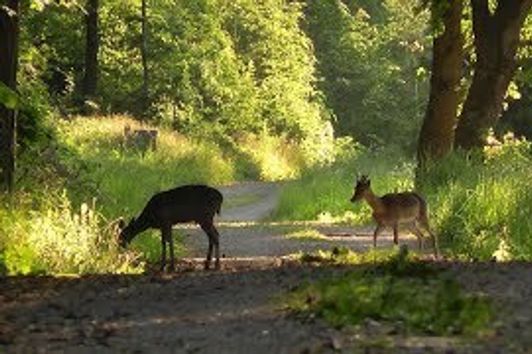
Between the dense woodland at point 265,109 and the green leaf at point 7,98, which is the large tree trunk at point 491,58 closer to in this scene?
the dense woodland at point 265,109

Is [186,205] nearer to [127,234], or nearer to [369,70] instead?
[127,234]

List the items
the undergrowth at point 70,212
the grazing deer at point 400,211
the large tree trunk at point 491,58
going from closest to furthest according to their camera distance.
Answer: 1. the undergrowth at point 70,212
2. the grazing deer at point 400,211
3. the large tree trunk at point 491,58

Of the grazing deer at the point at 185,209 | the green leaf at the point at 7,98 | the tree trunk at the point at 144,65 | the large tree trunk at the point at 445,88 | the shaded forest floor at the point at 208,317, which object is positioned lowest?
the shaded forest floor at the point at 208,317

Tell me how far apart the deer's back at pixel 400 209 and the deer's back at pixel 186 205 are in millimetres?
2535

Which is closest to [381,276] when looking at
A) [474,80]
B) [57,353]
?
[57,353]

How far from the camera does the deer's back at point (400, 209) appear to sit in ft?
45.9

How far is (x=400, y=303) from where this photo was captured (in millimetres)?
7211

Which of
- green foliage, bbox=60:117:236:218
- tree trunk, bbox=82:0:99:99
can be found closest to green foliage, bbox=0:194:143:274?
green foliage, bbox=60:117:236:218

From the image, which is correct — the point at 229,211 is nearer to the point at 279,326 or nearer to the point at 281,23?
the point at 279,326

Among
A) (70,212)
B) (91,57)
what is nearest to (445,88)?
(70,212)

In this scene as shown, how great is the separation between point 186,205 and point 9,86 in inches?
89.1

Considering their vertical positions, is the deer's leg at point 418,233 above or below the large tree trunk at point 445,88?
below

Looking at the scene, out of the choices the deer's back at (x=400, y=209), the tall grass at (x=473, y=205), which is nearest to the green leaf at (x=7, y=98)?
the tall grass at (x=473, y=205)

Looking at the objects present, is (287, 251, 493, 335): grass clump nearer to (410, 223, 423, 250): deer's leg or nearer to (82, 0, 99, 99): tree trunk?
(410, 223, 423, 250): deer's leg
